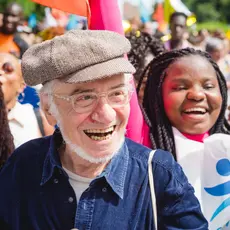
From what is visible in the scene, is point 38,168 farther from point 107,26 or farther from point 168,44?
point 168,44

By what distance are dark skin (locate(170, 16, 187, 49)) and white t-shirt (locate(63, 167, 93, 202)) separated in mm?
5462

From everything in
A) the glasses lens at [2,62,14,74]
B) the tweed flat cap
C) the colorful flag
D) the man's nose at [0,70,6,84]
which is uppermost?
the colorful flag

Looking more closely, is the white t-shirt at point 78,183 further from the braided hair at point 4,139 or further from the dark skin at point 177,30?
the dark skin at point 177,30

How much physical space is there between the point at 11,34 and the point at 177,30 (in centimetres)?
234

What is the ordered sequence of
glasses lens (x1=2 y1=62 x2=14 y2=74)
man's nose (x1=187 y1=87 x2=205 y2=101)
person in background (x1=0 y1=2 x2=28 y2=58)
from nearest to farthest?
man's nose (x1=187 y1=87 x2=205 y2=101), glasses lens (x1=2 y1=62 x2=14 y2=74), person in background (x1=0 y1=2 x2=28 y2=58)

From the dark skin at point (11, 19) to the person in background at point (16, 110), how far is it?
313cm

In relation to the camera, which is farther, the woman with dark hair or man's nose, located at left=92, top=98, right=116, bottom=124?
the woman with dark hair

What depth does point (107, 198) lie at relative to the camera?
2.00 metres

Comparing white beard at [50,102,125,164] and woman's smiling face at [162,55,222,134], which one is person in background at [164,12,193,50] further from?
white beard at [50,102,125,164]

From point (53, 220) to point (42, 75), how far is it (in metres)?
0.55

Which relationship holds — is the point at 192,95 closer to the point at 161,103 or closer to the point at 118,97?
the point at 161,103

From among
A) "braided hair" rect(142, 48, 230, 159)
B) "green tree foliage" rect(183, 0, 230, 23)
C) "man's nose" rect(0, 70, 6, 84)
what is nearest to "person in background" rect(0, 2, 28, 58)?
"man's nose" rect(0, 70, 6, 84)

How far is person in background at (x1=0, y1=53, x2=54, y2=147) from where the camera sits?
3.65 metres

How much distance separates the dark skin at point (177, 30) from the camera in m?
7.46
